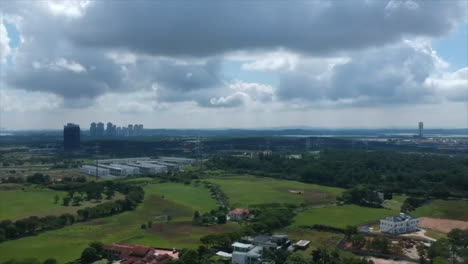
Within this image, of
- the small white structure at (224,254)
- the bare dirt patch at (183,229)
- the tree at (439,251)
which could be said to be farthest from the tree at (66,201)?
the tree at (439,251)

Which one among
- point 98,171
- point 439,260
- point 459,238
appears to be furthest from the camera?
point 98,171

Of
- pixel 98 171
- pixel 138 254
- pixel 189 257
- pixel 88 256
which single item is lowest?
pixel 88 256

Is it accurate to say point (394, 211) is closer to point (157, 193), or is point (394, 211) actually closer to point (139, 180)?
point (157, 193)

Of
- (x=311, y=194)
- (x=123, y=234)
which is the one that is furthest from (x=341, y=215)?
(x=123, y=234)

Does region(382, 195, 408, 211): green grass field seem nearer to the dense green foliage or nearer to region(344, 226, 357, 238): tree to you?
the dense green foliage

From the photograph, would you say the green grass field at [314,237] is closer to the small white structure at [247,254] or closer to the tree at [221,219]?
the small white structure at [247,254]

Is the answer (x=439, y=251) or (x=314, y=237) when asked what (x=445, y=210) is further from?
(x=439, y=251)

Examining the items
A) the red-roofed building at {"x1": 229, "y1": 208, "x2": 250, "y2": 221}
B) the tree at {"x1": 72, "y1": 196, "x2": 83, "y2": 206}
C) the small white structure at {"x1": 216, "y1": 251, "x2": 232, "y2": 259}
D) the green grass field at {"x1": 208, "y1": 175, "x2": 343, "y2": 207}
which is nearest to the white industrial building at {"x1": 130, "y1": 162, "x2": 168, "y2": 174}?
the green grass field at {"x1": 208, "y1": 175, "x2": 343, "y2": 207}
